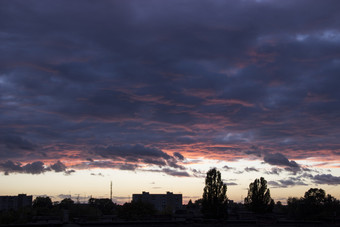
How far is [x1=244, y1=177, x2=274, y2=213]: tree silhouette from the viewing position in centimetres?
11725

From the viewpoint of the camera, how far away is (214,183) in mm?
88625

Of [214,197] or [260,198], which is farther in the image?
[260,198]

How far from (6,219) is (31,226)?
1057 inches

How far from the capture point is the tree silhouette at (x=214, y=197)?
84.8 metres

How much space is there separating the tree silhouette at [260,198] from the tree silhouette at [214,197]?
3423 centimetres

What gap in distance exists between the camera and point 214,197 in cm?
8675

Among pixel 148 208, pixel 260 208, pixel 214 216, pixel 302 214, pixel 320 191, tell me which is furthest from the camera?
pixel 320 191

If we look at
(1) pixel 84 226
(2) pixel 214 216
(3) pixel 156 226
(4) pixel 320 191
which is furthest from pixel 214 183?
(4) pixel 320 191

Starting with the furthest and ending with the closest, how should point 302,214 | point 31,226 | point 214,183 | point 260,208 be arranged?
point 302,214
point 260,208
point 214,183
point 31,226

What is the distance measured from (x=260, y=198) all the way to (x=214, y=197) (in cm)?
3821

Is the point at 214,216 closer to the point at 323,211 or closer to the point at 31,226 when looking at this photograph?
the point at 31,226

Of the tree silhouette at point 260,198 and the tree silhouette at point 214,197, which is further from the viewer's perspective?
the tree silhouette at point 260,198

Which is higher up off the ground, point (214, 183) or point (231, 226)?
point (214, 183)

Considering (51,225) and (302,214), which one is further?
(302,214)
